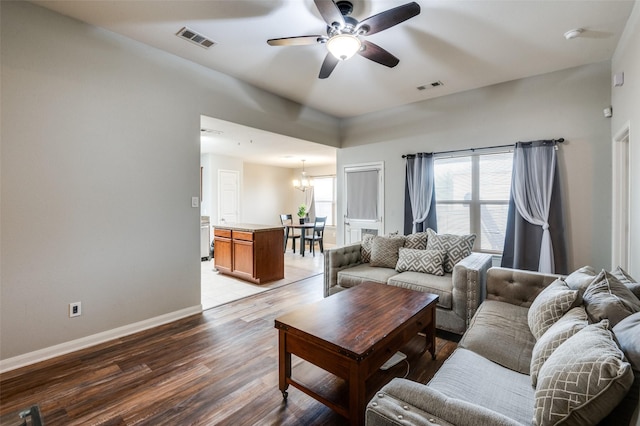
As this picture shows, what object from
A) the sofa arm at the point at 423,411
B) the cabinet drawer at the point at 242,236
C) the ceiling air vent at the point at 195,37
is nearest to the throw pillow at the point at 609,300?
the sofa arm at the point at 423,411

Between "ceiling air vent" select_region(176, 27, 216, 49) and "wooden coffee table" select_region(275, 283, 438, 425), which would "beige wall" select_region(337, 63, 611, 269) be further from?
"ceiling air vent" select_region(176, 27, 216, 49)

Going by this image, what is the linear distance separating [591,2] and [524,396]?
2.99 meters

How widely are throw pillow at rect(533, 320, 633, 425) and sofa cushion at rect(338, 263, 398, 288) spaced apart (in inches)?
81.2

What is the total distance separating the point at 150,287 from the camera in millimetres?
3057

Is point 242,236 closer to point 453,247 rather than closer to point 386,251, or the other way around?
point 386,251

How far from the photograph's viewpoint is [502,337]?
1820 millimetres

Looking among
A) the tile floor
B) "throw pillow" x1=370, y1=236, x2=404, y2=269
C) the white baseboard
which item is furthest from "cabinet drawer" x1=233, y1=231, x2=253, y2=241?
"throw pillow" x1=370, y1=236, x2=404, y2=269

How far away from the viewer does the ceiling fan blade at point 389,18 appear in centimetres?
195

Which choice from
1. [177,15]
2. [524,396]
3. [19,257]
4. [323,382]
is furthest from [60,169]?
[524,396]

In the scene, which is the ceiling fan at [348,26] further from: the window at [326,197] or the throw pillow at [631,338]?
the window at [326,197]

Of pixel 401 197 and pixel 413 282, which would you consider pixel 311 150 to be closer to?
pixel 401 197

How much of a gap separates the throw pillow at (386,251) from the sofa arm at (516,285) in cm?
114

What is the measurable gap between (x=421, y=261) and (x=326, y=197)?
6065 mm

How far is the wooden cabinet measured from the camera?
450 cm
